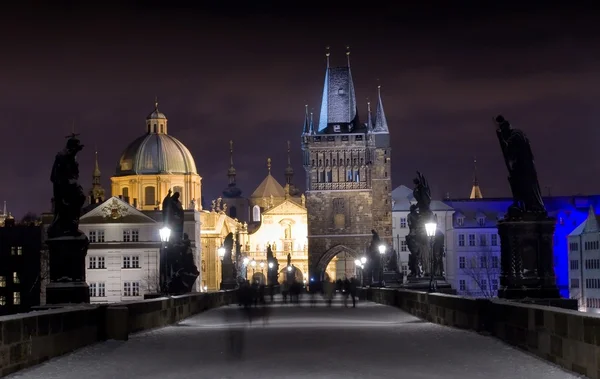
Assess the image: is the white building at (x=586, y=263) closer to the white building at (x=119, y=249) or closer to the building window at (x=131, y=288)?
the white building at (x=119, y=249)

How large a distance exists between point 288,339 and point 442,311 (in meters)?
6.24

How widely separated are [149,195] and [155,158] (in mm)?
5202

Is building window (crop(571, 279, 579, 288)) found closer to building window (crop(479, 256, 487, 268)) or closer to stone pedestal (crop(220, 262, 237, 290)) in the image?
building window (crop(479, 256, 487, 268))

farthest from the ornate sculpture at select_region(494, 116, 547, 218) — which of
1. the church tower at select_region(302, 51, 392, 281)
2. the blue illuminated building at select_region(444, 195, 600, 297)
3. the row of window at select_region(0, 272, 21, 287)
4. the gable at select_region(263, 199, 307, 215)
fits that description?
the gable at select_region(263, 199, 307, 215)

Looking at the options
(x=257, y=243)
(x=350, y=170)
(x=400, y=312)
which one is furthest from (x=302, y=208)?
(x=400, y=312)

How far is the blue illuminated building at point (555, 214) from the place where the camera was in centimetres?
12725

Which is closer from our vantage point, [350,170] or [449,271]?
[449,271]

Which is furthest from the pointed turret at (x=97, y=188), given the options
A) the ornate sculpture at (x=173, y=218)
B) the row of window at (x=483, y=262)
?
the ornate sculpture at (x=173, y=218)

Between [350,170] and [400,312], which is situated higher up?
[350,170]

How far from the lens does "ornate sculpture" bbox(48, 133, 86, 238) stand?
25.2 meters

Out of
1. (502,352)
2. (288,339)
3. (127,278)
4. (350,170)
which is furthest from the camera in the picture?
(350,170)

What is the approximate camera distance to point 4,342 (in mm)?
15211

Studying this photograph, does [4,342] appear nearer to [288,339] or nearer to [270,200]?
[288,339]

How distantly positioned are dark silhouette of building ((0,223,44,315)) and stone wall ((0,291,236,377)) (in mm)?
89924
